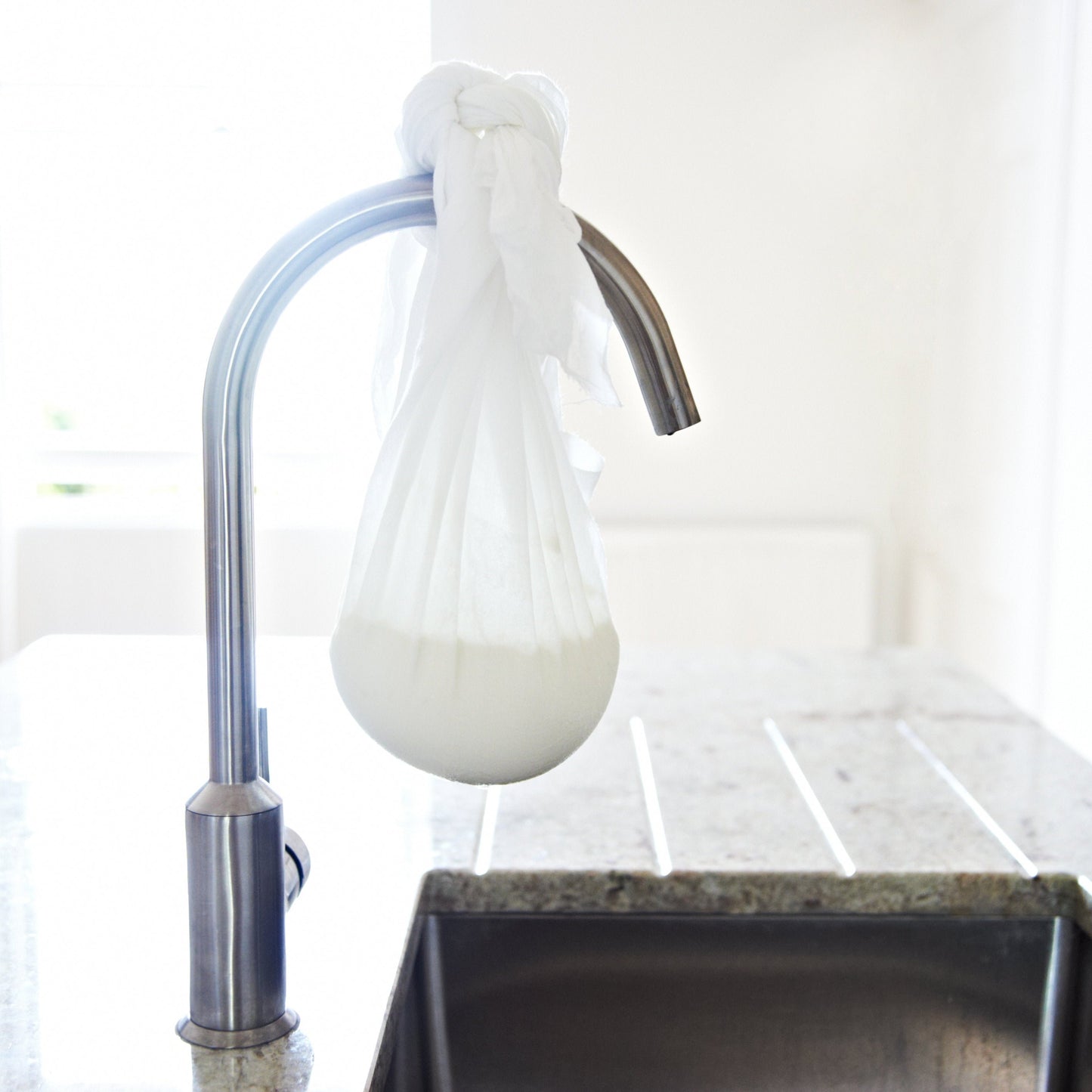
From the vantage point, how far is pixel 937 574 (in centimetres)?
314

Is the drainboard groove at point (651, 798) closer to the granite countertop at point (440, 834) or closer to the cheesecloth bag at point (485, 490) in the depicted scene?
the granite countertop at point (440, 834)

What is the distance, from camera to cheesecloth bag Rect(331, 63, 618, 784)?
48 cm

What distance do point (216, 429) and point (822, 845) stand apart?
0.53m

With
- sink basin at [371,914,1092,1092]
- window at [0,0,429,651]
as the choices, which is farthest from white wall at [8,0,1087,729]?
sink basin at [371,914,1092,1092]

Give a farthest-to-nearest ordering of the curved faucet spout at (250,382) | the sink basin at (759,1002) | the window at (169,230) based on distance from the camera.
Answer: the window at (169,230) → the sink basin at (759,1002) → the curved faucet spout at (250,382)

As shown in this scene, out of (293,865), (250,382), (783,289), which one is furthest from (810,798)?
(783,289)

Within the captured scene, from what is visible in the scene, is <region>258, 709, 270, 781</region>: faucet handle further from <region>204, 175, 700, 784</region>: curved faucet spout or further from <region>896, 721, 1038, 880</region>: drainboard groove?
<region>896, 721, 1038, 880</region>: drainboard groove

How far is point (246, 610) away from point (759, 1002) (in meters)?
0.47

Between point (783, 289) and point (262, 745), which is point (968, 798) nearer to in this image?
point (262, 745)

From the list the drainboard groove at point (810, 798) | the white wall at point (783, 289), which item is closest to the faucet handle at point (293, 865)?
the drainboard groove at point (810, 798)

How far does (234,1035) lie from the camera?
1.80ft

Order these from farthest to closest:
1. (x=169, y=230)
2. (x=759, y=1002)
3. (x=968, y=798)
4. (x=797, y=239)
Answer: (x=169, y=230)
(x=797, y=239)
(x=968, y=798)
(x=759, y=1002)

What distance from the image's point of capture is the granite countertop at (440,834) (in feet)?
1.93

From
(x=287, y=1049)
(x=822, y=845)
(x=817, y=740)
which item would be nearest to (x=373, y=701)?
(x=287, y=1049)
